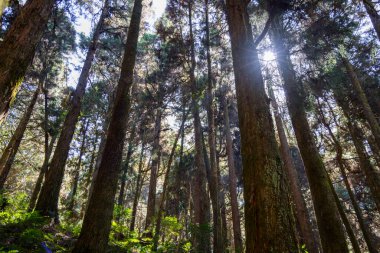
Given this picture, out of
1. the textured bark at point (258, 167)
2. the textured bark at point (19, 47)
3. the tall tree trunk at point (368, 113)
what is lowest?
the textured bark at point (258, 167)

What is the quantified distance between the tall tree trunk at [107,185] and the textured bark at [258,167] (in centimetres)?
281

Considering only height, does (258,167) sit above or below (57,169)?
below

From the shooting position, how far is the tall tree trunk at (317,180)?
15.9 feet

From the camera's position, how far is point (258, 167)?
3.08m

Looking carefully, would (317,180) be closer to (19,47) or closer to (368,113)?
(19,47)

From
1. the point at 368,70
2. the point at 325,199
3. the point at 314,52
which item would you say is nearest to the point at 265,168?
the point at 325,199

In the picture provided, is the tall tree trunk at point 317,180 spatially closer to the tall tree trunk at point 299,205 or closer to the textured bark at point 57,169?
the tall tree trunk at point 299,205

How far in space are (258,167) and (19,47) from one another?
178 inches

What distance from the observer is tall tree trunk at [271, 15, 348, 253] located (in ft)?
15.9

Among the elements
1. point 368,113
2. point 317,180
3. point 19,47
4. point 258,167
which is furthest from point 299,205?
point 19,47

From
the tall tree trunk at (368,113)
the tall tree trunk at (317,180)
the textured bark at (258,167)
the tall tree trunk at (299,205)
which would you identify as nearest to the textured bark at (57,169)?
the textured bark at (258,167)

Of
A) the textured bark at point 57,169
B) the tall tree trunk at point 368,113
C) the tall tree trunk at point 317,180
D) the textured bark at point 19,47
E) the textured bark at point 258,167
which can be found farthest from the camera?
the tall tree trunk at point 368,113

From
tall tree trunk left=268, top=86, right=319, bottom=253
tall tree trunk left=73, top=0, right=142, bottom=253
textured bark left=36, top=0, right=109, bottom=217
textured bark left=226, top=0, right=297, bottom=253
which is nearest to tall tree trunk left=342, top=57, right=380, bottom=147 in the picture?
tall tree trunk left=268, top=86, right=319, bottom=253

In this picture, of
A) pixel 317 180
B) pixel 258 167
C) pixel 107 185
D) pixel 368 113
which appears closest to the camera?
pixel 258 167
